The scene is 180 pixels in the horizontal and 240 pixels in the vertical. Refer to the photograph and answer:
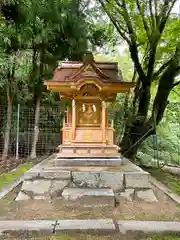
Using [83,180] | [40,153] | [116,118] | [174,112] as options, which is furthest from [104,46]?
[83,180]

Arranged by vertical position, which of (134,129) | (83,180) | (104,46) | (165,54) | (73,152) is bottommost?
(83,180)

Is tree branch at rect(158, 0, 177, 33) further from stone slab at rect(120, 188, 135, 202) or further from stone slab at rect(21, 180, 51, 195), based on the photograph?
stone slab at rect(21, 180, 51, 195)

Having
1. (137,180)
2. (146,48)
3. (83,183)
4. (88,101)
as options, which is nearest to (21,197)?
(83,183)

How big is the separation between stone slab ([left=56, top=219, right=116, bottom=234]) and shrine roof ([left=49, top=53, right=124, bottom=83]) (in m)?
2.78

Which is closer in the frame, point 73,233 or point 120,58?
point 73,233

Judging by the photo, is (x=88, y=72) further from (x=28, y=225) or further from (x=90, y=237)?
(x=90, y=237)

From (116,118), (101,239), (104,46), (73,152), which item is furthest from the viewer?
(104,46)

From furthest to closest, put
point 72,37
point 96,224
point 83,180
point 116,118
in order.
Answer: point 116,118 < point 72,37 < point 83,180 < point 96,224

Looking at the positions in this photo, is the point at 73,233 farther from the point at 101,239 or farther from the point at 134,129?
the point at 134,129

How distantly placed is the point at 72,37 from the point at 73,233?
5953 mm

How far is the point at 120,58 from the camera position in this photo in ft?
37.8

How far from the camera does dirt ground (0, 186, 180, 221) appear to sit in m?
3.48

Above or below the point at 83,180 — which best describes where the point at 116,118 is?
above

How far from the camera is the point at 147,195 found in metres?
4.25
